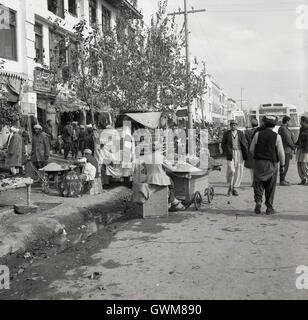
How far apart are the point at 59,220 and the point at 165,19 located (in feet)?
53.4

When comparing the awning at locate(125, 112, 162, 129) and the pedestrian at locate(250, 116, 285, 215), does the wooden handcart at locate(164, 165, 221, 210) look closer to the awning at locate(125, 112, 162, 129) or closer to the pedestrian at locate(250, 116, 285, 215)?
the pedestrian at locate(250, 116, 285, 215)

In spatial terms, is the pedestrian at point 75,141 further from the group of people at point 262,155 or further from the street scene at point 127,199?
the group of people at point 262,155

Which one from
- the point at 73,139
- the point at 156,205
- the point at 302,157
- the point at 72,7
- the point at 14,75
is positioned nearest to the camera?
the point at 156,205

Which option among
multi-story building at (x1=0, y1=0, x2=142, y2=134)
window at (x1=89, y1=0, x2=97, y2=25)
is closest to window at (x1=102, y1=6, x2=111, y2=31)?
window at (x1=89, y1=0, x2=97, y2=25)

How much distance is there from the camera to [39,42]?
20.1 meters

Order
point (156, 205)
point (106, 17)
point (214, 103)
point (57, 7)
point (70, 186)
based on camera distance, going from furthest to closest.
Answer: point (214, 103), point (106, 17), point (57, 7), point (70, 186), point (156, 205)

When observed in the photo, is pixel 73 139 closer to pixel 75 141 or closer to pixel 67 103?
pixel 75 141

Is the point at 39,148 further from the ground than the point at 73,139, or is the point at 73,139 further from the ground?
the point at 73,139

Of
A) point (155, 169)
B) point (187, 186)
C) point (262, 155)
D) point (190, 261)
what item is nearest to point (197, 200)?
point (187, 186)

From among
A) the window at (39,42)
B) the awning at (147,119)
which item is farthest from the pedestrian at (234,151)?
the window at (39,42)

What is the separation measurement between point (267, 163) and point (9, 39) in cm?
1264

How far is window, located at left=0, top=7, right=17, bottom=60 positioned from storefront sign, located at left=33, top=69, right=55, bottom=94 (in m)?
1.32

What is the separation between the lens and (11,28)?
57.8 ft

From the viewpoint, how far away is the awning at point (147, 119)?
14.7 meters
